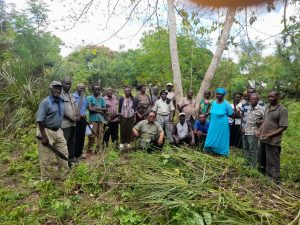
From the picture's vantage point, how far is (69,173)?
4594 mm

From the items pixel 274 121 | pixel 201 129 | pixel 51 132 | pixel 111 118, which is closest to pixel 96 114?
pixel 111 118

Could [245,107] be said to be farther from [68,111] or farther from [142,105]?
[68,111]

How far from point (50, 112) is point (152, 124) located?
2.20 m

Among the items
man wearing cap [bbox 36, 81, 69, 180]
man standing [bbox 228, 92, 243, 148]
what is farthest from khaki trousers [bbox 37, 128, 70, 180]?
A: man standing [bbox 228, 92, 243, 148]

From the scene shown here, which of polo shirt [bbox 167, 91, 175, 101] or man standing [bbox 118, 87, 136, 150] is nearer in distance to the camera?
man standing [bbox 118, 87, 136, 150]

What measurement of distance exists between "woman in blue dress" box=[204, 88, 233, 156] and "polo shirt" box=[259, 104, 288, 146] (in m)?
1.06

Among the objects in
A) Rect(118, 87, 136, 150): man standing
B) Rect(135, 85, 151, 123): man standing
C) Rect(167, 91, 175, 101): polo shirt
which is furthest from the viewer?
Rect(167, 91, 175, 101): polo shirt

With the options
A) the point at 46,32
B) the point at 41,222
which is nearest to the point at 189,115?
the point at 41,222

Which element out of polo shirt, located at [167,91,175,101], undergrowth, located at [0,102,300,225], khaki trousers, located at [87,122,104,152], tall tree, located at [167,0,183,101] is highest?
tall tree, located at [167,0,183,101]

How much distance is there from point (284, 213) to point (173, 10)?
A: 4756 mm

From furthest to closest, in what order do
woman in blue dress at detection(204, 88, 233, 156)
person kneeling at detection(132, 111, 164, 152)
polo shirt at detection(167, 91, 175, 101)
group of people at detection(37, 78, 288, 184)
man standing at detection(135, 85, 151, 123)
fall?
1. polo shirt at detection(167, 91, 175, 101)
2. man standing at detection(135, 85, 151, 123)
3. person kneeling at detection(132, 111, 164, 152)
4. woman in blue dress at detection(204, 88, 233, 156)
5. group of people at detection(37, 78, 288, 184)

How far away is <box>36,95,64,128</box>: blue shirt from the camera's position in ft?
14.1

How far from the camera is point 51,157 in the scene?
457 centimetres

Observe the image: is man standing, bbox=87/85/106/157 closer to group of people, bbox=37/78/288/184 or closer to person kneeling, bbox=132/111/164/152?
group of people, bbox=37/78/288/184
